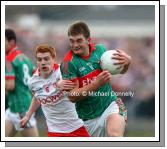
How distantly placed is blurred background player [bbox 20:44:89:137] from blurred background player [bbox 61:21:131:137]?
1.06ft

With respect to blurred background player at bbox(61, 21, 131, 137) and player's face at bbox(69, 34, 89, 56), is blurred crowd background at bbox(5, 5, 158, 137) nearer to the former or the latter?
blurred background player at bbox(61, 21, 131, 137)

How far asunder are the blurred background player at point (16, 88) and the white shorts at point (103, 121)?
1640mm

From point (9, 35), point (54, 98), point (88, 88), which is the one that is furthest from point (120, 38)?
point (88, 88)

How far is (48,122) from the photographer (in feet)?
39.1

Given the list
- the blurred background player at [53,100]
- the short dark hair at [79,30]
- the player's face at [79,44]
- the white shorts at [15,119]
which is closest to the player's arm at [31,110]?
the blurred background player at [53,100]

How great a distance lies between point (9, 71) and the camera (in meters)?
13.1

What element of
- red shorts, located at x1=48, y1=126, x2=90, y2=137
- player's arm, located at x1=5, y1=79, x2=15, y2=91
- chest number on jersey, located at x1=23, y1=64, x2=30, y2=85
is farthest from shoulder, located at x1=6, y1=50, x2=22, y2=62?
red shorts, located at x1=48, y1=126, x2=90, y2=137

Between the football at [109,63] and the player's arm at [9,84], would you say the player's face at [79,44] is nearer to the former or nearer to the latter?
the football at [109,63]

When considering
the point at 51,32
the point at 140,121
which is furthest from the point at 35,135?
the point at 140,121

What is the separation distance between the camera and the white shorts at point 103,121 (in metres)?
11.3

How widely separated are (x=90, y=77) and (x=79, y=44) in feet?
1.61

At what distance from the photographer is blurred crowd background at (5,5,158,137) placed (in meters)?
14.8

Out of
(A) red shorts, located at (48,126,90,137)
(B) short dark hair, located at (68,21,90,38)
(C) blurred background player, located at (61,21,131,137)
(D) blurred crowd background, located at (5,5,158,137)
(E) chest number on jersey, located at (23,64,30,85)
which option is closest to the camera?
(C) blurred background player, located at (61,21,131,137)

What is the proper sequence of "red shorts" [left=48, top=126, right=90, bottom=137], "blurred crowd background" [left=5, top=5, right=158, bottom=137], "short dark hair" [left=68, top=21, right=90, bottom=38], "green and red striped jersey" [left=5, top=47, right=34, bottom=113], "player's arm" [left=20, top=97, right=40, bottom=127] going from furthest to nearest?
"blurred crowd background" [left=5, top=5, right=158, bottom=137], "green and red striped jersey" [left=5, top=47, right=34, bottom=113], "player's arm" [left=20, top=97, right=40, bottom=127], "red shorts" [left=48, top=126, right=90, bottom=137], "short dark hair" [left=68, top=21, right=90, bottom=38]
